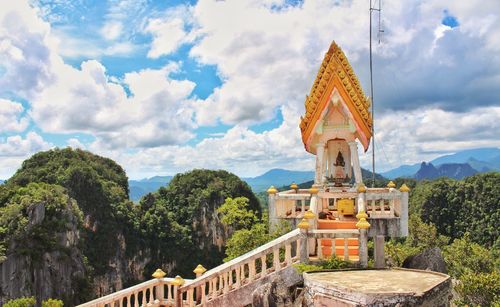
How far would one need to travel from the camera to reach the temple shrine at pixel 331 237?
24.4 ft

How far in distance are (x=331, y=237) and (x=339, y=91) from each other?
512 centimetres

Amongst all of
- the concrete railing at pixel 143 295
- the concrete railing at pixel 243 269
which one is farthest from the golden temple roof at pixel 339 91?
the concrete railing at pixel 143 295

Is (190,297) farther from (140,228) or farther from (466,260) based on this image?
(140,228)

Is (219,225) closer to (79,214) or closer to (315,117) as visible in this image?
(79,214)

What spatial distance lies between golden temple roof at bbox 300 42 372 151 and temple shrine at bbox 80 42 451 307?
1.1 inches

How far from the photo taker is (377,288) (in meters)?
7.22

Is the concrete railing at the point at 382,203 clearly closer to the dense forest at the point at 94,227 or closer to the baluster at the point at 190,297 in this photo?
the baluster at the point at 190,297

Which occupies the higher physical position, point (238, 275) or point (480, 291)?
point (238, 275)

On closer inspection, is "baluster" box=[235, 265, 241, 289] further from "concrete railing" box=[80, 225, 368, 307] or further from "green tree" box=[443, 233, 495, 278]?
"green tree" box=[443, 233, 495, 278]

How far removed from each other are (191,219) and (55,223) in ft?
87.2

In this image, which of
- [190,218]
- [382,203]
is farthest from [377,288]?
[190,218]

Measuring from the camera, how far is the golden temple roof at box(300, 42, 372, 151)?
1348 cm

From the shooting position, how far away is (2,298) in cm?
2891

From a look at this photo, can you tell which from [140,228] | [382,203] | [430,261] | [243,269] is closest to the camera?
[243,269]
